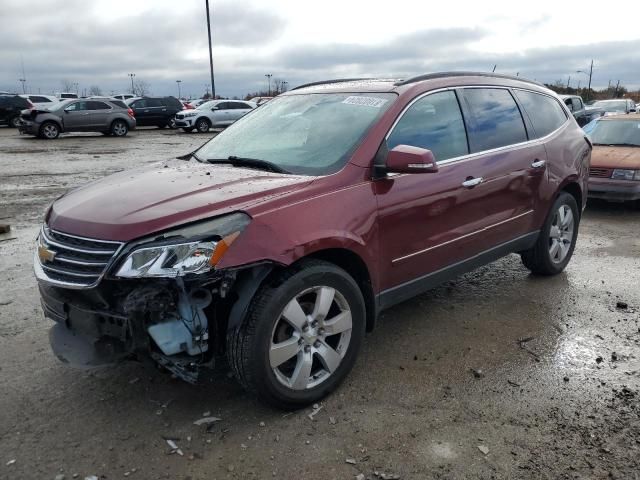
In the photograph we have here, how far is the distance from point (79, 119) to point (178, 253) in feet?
71.9

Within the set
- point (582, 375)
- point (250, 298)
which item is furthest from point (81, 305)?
point (582, 375)

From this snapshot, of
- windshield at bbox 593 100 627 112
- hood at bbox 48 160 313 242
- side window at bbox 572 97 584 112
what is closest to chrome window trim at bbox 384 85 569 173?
hood at bbox 48 160 313 242

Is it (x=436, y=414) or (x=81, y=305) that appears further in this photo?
(x=436, y=414)

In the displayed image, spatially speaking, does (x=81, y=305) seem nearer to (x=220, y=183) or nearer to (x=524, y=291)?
(x=220, y=183)

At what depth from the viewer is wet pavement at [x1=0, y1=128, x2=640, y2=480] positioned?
8.68 ft

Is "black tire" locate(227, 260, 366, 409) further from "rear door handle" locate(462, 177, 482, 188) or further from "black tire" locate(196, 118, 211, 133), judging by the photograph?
"black tire" locate(196, 118, 211, 133)

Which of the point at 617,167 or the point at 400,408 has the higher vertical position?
the point at 617,167

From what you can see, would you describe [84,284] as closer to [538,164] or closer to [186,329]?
[186,329]

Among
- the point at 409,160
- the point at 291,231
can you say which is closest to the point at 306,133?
the point at 409,160

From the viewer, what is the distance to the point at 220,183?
3.18 metres

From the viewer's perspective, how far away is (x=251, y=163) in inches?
142

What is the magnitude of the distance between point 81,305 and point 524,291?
12.1ft

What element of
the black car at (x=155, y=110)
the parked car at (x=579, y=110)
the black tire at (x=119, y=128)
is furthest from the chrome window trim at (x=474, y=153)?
the black car at (x=155, y=110)

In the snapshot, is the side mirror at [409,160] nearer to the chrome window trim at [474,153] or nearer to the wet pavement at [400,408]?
the chrome window trim at [474,153]
